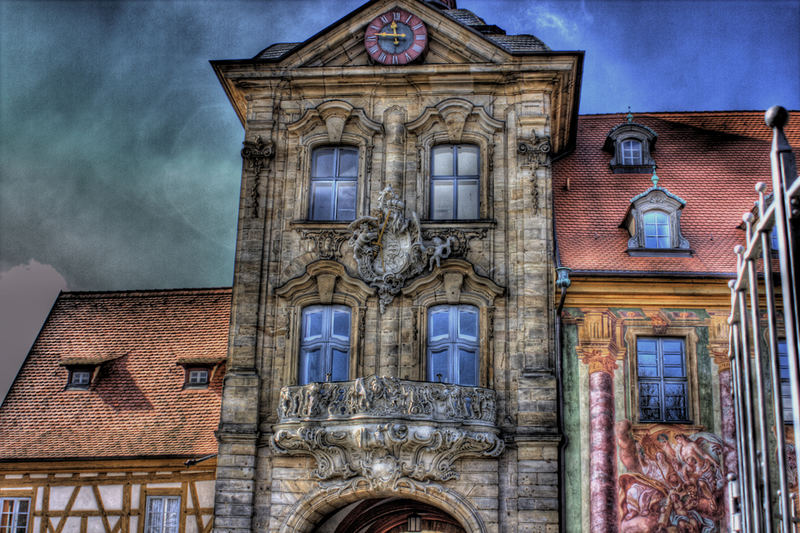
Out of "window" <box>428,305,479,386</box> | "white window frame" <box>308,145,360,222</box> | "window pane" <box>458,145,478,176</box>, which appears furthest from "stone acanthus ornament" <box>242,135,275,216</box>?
"window" <box>428,305,479,386</box>

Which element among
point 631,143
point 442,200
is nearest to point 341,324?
point 442,200

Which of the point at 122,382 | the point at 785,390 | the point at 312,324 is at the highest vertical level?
the point at 312,324

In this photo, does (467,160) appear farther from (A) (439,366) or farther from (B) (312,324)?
(B) (312,324)

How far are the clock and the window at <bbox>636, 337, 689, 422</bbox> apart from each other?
23.9 feet

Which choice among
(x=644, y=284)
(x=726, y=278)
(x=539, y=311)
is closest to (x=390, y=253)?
(x=539, y=311)

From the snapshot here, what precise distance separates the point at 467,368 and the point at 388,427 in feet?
7.25

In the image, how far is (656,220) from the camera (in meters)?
20.5

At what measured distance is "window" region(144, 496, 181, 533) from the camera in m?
21.0

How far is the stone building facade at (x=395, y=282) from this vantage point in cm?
1816

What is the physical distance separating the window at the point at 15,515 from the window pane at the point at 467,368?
954 cm

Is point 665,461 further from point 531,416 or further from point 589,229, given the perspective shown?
point 589,229

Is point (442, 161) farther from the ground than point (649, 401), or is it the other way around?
point (442, 161)

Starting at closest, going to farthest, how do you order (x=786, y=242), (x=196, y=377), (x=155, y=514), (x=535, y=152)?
1. (x=786, y=242)
2. (x=535, y=152)
3. (x=155, y=514)
4. (x=196, y=377)

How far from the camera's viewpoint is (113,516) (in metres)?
21.1
